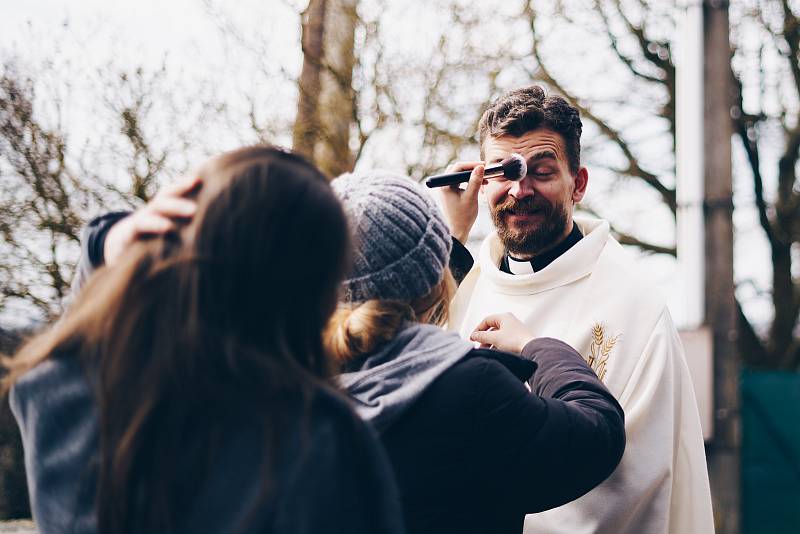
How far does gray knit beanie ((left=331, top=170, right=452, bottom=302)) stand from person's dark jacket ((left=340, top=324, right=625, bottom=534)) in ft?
0.30

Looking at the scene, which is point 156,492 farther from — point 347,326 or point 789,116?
point 789,116

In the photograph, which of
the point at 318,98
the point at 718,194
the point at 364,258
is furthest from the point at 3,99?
the point at 718,194

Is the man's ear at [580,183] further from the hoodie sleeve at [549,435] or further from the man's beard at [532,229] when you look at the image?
the hoodie sleeve at [549,435]

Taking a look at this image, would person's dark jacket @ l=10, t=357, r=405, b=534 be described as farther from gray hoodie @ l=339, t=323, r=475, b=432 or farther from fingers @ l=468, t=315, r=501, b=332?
fingers @ l=468, t=315, r=501, b=332

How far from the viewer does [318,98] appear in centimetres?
673

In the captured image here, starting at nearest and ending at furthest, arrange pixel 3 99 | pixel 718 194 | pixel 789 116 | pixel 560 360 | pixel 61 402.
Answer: pixel 61 402
pixel 560 360
pixel 3 99
pixel 718 194
pixel 789 116

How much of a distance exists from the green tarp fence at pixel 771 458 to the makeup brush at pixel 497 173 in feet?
23.3

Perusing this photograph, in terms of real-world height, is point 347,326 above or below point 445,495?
above

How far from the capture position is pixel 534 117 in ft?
8.73

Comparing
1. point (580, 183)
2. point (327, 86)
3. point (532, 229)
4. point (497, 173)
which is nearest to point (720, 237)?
point (327, 86)

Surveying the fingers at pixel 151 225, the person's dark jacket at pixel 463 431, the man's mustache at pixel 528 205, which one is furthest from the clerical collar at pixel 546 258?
the fingers at pixel 151 225

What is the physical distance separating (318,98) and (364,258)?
5.38 meters

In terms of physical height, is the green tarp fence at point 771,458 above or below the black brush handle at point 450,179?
below

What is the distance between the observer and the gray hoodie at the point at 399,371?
1412 millimetres
